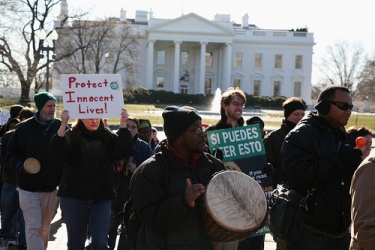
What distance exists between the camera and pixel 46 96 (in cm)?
714

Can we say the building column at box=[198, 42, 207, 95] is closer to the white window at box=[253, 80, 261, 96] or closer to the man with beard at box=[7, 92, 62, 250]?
the white window at box=[253, 80, 261, 96]

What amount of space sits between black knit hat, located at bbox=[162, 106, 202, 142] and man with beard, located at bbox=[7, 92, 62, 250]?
3212 mm

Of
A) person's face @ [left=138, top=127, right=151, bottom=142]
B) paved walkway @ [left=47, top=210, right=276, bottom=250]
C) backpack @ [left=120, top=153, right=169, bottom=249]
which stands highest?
person's face @ [left=138, top=127, right=151, bottom=142]

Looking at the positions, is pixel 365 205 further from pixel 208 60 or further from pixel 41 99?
pixel 208 60

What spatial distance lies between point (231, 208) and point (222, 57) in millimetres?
91046

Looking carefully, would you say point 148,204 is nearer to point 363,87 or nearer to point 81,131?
point 81,131

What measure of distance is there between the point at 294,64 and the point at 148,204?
3733 inches

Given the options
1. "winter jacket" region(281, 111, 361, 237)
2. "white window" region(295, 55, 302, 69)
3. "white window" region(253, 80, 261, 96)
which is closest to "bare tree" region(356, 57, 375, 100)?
"white window" region(295, 55, 302, 69)

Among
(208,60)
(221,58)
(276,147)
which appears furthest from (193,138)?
(208,60)

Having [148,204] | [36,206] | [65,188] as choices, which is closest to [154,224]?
[148,204]

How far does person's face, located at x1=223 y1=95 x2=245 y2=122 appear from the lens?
6512 mm

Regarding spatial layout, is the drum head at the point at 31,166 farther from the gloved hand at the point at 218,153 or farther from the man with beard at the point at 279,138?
the man with beard at the point at 279,138

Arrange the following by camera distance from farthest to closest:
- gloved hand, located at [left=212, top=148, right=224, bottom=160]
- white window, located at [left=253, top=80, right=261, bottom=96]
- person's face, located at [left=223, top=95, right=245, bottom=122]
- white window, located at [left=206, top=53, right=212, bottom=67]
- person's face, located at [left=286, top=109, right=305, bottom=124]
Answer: white window, located at [left=206, top=53, right=212, bottom=67], white window, located at [left=253, top=80, right=261, bottom=96], person's face, located at [left=286, top=109, right=305, bottom=124], person's face, located at [left=223, top=95, right=245, bottom=122], gloved hand, located at [left=212, top=148, right=224, bottom=160]

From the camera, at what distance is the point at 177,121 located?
13.5ft
